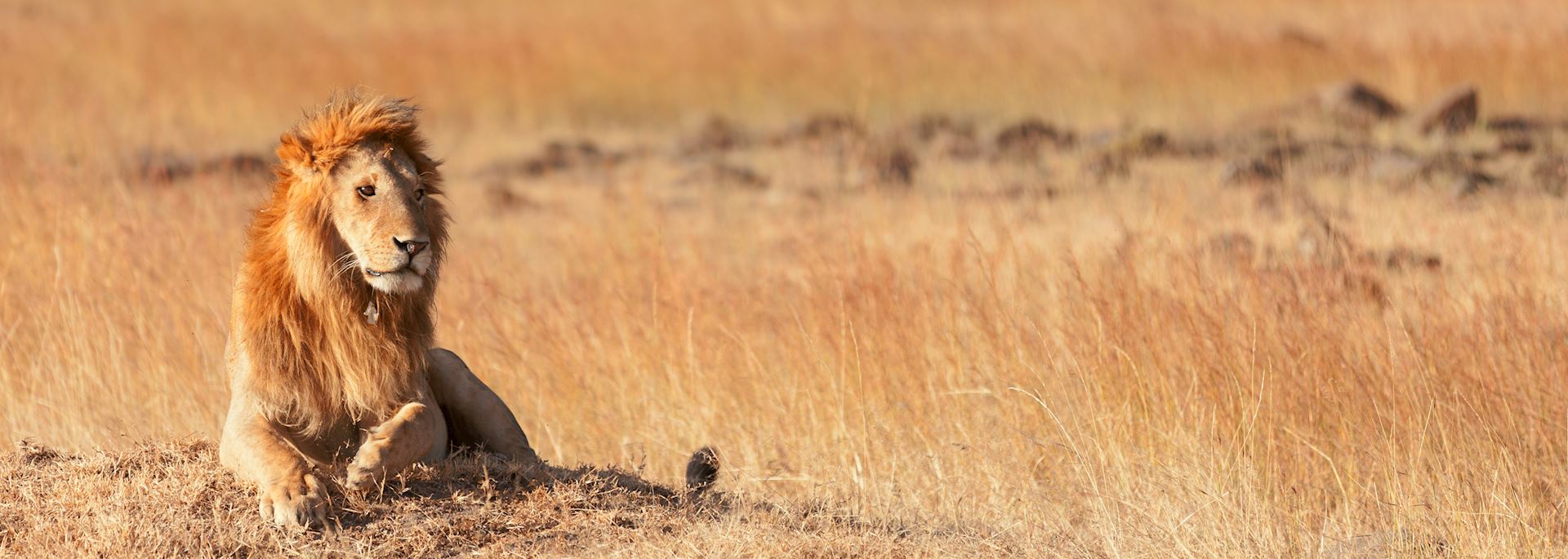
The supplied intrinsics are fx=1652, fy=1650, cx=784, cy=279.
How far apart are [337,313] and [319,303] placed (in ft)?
0.18

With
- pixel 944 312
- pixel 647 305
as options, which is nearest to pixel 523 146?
pixel 647 305

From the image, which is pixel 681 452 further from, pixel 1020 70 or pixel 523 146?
pixel 1020 70

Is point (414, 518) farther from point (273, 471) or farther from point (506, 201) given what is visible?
point (506, 201)

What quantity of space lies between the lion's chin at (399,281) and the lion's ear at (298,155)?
1.35 feet

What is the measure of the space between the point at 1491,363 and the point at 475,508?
3902 millimetres

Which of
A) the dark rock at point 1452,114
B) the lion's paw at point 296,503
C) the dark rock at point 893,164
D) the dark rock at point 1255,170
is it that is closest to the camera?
the lion's paw at point 296,503

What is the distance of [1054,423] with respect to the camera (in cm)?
634

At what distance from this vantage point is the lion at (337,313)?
4.23 metres

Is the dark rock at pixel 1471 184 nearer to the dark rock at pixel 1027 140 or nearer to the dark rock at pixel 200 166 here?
the dark rock at pixel 1027 140

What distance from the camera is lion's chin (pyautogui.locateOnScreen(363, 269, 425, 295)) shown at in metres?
4.20

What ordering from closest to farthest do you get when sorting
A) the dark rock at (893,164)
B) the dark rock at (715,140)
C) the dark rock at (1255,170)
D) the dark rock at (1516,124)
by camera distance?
the dark rock at (1255,170), the dark rock at (893,164), the dark rock at (1516,124), the dark rock at (715,140)

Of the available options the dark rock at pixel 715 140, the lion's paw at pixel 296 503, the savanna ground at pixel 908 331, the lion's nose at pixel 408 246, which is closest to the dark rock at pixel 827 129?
the savanna ground at pixel 908 331

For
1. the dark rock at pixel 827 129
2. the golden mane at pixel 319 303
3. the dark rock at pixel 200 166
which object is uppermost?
the golden mane at pixel 319 303

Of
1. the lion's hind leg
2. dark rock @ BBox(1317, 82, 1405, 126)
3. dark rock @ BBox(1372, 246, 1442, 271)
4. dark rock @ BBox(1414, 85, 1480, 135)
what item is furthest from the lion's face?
→ dark rock @ BBox(1317, 82, 1405, 126)
